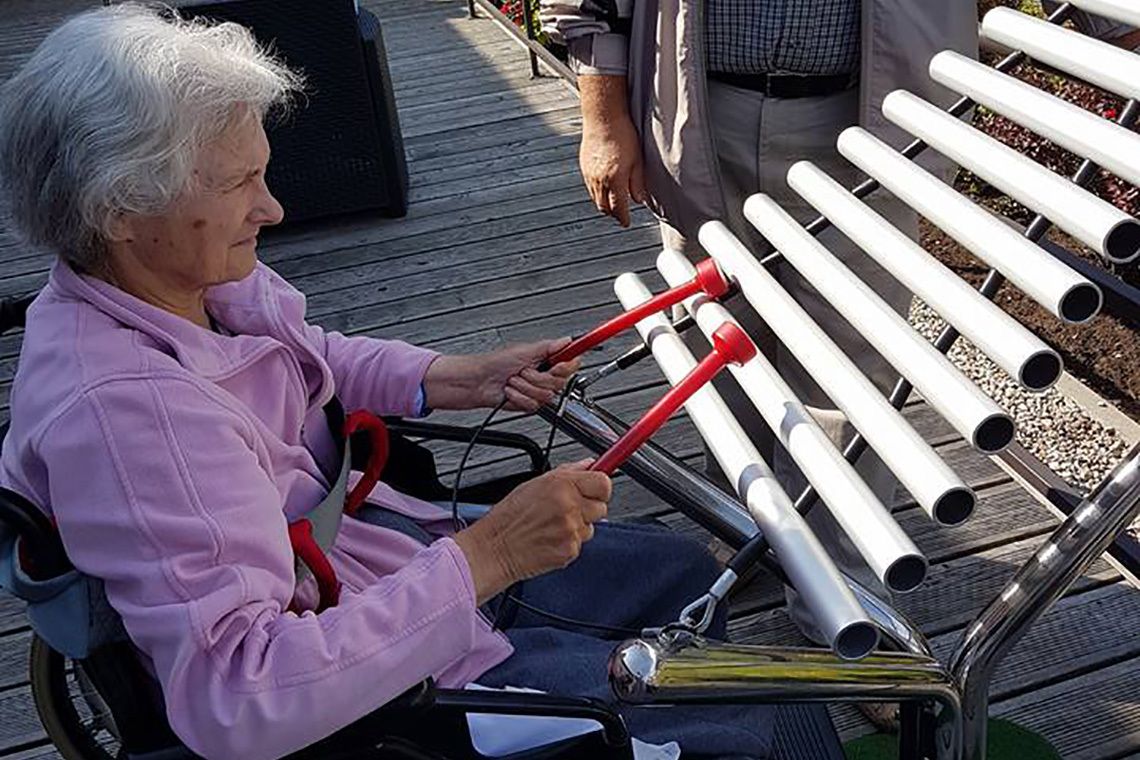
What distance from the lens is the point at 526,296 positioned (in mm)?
3520

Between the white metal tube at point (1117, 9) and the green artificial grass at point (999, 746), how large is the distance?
115 centimetres

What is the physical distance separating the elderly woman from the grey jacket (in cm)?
73

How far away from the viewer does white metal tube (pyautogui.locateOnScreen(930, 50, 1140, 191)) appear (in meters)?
1.15

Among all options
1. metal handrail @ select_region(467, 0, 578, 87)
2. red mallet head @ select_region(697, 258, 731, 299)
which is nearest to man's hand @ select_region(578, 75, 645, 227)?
red mallet head @ select_region(697, 258, 731, 299)

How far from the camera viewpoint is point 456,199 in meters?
4.23

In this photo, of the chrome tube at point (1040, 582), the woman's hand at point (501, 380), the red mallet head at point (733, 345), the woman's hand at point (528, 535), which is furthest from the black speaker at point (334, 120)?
the chrome tube at point (1040, 582)

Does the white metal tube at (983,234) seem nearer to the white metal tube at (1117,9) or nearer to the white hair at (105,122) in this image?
the white metal tube at (1117,9)

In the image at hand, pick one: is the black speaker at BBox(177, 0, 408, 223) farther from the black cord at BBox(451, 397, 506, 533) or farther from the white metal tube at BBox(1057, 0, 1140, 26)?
the white metal tube at BBox(1057, 0, 1140, 26)

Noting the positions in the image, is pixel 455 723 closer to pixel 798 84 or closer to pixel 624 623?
pixel 624 623

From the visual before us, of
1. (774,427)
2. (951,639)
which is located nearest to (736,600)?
(951,639)

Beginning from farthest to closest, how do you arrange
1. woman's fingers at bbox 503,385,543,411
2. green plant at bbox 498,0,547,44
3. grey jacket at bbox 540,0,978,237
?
green plant at bbox 498,0,547,44
grey jacket at bbox 540,0,978,237
woman's fingers at bbox 503,385,543,411

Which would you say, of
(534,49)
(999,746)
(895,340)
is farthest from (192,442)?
(534,49)

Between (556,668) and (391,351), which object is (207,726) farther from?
(391,351)

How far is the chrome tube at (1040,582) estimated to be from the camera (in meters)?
1.11
